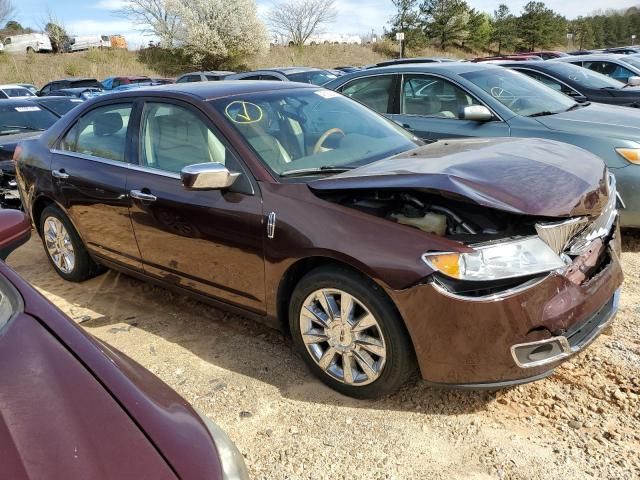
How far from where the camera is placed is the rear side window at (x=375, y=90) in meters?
5.70

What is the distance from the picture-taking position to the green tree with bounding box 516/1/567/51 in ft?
161

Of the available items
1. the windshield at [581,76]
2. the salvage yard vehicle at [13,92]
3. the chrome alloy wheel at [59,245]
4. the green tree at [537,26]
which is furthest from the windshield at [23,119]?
the green tree at [537,26]

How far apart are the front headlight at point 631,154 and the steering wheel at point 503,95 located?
117 centimetres

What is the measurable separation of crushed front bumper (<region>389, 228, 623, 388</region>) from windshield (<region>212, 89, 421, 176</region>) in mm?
1065

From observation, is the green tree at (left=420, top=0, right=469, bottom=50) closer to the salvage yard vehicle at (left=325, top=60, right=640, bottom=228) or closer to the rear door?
the salvage yard vehicle at (left=325, top=60, right=640, bottom=228)

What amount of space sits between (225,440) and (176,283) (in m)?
2.11

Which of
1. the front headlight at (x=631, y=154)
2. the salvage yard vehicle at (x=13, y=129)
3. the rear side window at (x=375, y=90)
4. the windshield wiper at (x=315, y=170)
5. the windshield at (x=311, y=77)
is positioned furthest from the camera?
the windshield at (x=311, y=77)

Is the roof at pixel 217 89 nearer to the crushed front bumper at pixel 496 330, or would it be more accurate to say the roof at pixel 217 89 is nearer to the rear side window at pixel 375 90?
the crushed front bumper at pixel 496 330

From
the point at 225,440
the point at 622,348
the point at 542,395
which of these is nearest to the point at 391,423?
the point at 542,395

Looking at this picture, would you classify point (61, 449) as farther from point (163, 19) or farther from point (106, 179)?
point (163, 19)

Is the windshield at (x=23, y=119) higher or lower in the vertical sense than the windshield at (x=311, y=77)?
lower

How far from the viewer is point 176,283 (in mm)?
3506

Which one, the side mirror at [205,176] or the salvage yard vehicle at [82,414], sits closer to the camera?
the salvage yard vehicle at [82,414]

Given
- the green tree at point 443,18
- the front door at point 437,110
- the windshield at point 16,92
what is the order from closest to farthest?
the front door at point 437,110, the windshield at point 16,92, the green tree at point 443,18
